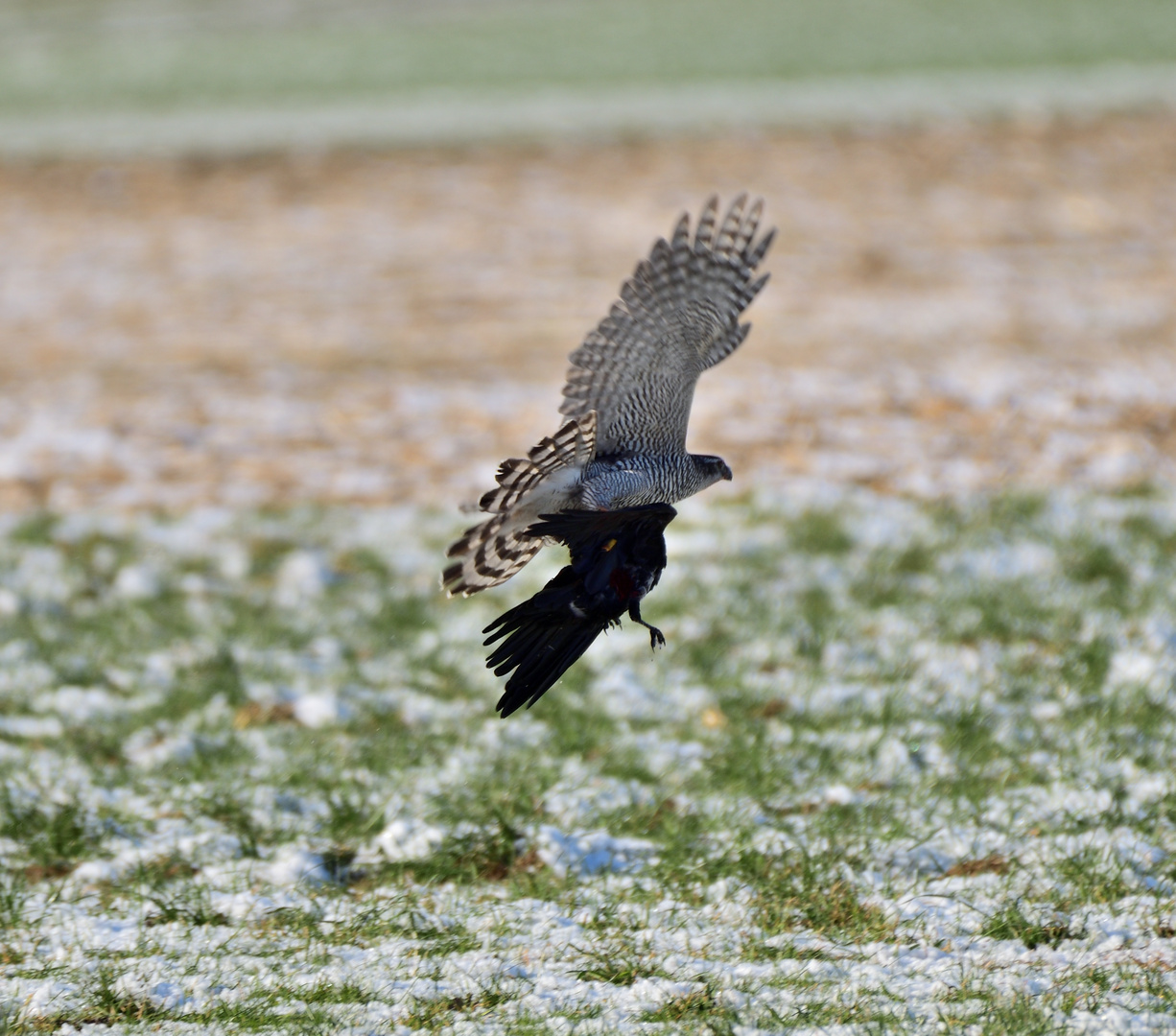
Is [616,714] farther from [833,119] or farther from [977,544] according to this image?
[833,119]

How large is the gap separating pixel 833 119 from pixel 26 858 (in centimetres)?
1270

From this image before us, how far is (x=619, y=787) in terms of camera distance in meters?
4.43

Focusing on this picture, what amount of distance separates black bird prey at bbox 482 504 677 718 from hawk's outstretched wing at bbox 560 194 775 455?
0.60 m

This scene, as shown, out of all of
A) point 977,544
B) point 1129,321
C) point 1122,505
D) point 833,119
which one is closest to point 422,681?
point 977,544

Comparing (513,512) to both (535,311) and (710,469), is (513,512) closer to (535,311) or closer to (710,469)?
(710,469)

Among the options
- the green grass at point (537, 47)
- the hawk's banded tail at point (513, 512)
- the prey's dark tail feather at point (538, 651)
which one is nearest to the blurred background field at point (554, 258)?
the green grass at point (537, 47)

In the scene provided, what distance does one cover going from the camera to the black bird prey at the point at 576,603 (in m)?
3.37

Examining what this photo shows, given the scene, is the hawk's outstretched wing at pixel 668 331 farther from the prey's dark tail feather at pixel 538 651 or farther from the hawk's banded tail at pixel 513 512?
the prey's dark tail feather at pixel 538 651

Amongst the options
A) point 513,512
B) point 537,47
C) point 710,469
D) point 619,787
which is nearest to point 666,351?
point 710,469

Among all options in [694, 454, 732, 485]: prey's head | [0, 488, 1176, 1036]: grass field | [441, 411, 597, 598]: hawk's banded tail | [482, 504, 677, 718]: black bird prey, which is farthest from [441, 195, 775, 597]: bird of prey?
[0, 488, 1176, 1036]: grass field

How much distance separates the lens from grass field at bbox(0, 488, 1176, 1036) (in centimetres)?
326

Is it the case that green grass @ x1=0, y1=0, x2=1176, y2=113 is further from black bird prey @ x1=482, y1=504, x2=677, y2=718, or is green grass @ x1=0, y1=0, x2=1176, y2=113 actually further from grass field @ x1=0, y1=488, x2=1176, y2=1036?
black bird prey @ x1=482, y1=504, x2=677, y2=718

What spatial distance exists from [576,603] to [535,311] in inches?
306

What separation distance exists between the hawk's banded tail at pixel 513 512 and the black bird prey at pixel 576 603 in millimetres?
85
